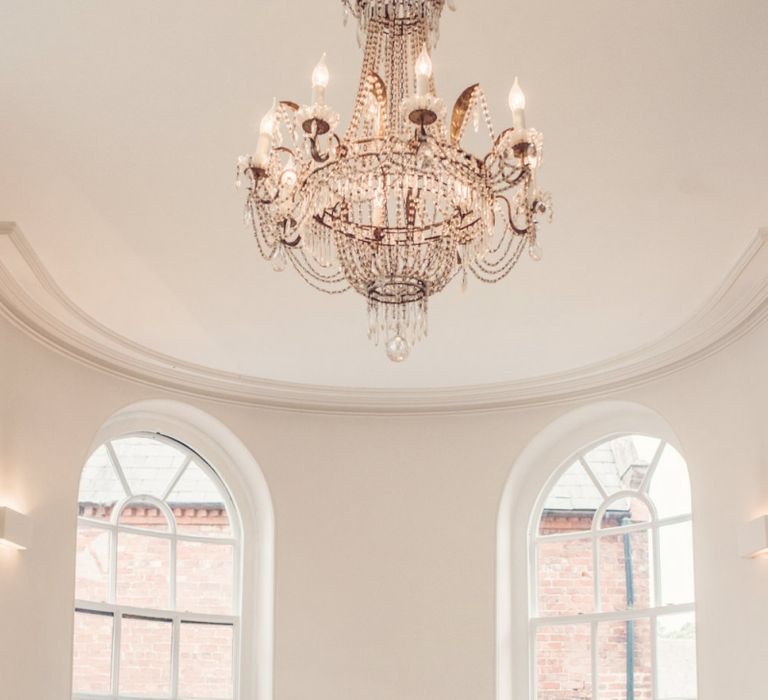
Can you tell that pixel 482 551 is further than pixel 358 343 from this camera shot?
Yes

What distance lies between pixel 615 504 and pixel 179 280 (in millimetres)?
2999

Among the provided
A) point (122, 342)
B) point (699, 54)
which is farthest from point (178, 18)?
point (122, 342)

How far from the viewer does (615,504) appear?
6.38 metres

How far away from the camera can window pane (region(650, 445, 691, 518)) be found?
5.94m

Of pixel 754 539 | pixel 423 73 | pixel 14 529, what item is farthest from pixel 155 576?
pixel 423 73

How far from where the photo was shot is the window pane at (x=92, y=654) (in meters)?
5.81

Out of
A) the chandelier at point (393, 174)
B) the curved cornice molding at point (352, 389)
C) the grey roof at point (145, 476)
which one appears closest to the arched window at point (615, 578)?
the curved cornice molding at point (352, 389)

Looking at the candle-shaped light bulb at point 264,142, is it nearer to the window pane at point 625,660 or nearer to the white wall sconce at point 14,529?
the white wall sconce at point 14,529

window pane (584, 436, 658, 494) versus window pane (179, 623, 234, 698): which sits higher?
window pane (584, 436, 658, 494)

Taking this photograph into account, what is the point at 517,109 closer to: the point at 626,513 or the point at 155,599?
the point at 626,513

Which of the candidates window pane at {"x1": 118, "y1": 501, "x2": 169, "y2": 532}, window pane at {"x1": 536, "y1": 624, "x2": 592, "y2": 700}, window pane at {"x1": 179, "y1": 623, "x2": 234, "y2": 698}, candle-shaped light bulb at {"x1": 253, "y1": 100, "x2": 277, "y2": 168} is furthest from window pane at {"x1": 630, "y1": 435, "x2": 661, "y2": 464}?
candle-shaped light bulb at {"x1": 253, "y1": 100, "x2": 277, "y2": 168}

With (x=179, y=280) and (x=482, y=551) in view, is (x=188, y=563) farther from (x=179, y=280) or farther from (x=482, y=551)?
(x=179, y=280)

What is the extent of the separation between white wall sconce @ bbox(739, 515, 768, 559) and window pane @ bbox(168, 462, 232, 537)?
122 inches

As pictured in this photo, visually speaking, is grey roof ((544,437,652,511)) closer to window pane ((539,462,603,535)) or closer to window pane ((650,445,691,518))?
window pane ((539,462,603,535))
